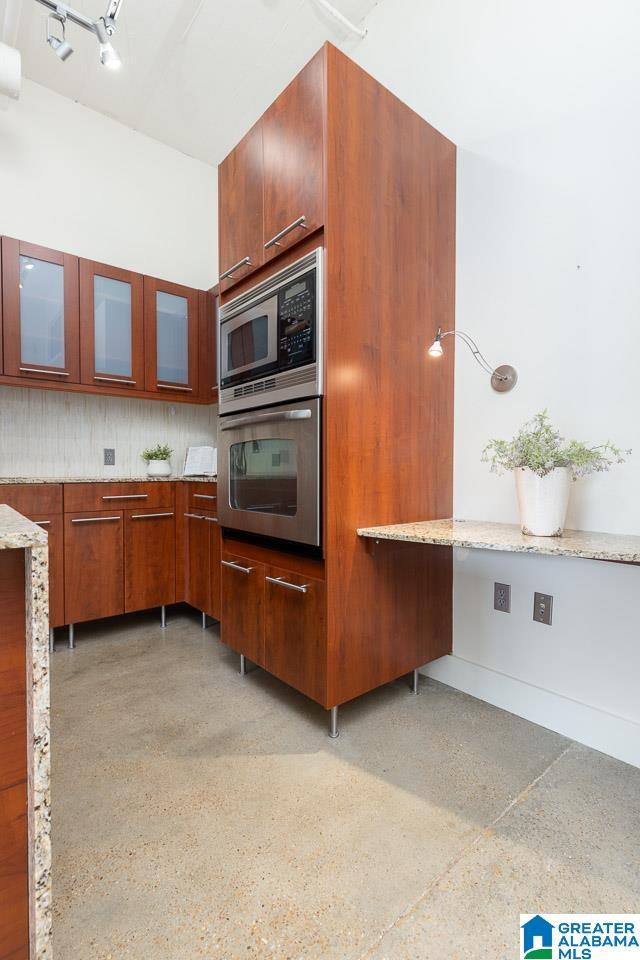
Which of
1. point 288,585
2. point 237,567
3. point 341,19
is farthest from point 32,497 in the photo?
point 341,19

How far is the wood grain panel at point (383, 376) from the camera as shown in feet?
5.14

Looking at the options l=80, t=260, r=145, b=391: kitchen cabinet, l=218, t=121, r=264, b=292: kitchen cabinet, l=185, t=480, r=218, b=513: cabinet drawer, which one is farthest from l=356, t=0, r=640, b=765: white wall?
l=80, t=260, r=145, b=391: kitchen cabinet

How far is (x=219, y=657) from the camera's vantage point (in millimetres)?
2359

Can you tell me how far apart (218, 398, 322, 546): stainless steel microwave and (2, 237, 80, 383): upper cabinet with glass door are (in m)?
1.13

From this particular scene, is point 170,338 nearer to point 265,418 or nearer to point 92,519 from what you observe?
point 92,519

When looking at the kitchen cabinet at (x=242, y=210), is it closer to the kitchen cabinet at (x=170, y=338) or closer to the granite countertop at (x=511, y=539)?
the kitchen cabinet at (x=170, y=338)

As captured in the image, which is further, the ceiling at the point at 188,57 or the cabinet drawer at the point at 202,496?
the cabinet drawer at the point at 202,496

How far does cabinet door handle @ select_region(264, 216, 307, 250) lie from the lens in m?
1.60

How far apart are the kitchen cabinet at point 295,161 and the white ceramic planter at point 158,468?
170 cm

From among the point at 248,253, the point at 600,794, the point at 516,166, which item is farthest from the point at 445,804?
the point at 516,166

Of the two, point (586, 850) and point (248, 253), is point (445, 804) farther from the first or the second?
point (248, 253)

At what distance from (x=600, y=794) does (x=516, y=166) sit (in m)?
2.16

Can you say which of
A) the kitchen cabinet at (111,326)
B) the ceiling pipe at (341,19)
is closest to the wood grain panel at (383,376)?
the ceiling pipe at (341,19)

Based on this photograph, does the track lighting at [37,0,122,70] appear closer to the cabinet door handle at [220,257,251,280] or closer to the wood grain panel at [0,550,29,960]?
the cabinet door handle at [220,257,251,280]
